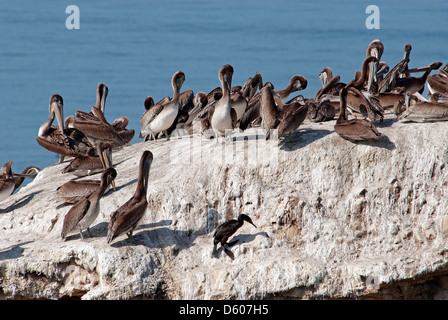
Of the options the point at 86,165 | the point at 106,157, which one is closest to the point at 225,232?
the point at 106,157

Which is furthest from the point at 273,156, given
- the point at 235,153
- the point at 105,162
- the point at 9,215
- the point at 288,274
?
the point at 9,215

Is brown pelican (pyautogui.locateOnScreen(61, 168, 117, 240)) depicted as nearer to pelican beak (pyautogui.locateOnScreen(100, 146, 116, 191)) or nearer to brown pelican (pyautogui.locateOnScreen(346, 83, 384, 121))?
pelican beak (pyautogui.locateOnScreen(100, 146, 116, 191))

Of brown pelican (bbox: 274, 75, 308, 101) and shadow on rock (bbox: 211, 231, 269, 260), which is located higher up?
brown pelican (bbox: 274, 75, 308, 101)

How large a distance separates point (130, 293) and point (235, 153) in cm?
300

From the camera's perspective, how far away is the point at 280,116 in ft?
46.6

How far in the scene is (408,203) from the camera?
13.3 meters

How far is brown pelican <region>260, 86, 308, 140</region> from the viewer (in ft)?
44.5

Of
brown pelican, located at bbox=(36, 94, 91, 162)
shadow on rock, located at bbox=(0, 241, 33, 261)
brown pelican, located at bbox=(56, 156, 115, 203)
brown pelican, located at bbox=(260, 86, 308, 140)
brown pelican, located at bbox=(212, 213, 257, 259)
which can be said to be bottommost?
shadow on rock, located at bbox=(0, 241, 33, 261)

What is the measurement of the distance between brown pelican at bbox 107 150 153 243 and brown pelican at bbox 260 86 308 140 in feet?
7.46

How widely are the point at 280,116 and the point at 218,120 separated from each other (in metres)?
1.11

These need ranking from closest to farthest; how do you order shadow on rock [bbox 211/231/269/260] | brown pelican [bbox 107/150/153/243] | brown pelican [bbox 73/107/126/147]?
brown pelican [bbox 107/150/153/243]
shadow on rock [bbox 211/231/269/260]
brown pelican [bbox 73/107/126/147]

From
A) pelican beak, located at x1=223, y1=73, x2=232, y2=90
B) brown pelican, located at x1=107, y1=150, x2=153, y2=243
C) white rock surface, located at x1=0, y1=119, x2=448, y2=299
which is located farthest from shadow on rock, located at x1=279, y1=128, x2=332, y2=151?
brown pelican, located at x1=107, y1=150, x2=153, y2=243

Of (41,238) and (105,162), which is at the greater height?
(105,162)

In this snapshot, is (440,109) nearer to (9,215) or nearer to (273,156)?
(273,156)
